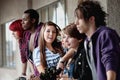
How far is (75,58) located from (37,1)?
4507 mm

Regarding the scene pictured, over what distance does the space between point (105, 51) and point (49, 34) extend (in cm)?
104

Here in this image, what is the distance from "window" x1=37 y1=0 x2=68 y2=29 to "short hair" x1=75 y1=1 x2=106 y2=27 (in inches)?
126

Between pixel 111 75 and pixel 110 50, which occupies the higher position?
pixel 110 50

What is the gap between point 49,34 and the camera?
2816 millimetres

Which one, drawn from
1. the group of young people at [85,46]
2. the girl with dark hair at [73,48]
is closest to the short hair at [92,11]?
the group of young people at [85,46]

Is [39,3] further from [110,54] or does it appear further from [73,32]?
[110,54]

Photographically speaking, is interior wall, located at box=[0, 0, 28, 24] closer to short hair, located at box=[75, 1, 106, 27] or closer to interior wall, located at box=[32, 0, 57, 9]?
interior wall, located at box=[32, 0, 57, 9]

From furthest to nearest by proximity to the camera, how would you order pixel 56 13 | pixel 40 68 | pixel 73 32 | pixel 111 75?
pixel 56 13 < pixel 40 68 < pixel 73 32 < pixel 111 75

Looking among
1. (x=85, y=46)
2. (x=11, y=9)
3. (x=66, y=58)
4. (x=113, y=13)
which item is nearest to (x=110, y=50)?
(x=85, y=46)

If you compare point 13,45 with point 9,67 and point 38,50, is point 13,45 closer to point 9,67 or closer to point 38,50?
point 9,67

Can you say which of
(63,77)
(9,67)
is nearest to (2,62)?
(9,67)

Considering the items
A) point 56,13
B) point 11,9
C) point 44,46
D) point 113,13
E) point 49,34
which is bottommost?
point 44,46

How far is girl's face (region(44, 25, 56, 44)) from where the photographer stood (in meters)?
2.81

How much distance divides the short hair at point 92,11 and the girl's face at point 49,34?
0.83 metres
